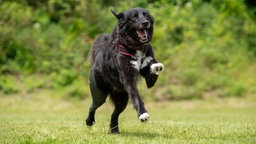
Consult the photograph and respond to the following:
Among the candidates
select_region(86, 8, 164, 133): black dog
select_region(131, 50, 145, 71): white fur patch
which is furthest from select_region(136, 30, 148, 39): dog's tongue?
select_region(131, 50, 145, 71): white fur patch

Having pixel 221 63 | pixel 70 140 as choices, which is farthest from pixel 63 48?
pixel 70 140

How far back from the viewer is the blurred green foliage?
2194 cm

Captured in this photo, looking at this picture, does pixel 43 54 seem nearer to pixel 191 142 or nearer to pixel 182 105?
pixel 182 105

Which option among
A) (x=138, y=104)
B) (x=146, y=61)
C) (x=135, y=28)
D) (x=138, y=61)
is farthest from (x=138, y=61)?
(x=138, y=104)

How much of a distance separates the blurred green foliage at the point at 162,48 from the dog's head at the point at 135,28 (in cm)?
1362

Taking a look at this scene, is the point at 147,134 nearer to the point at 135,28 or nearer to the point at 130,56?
the point at 130,56

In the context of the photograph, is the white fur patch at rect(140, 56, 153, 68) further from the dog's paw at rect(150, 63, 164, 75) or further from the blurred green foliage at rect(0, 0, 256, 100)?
the blurred green foliage at rect(0, 0, 256, 100)

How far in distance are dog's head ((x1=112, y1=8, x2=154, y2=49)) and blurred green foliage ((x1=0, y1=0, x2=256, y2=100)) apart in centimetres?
1362

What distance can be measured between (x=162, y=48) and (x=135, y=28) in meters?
14.8

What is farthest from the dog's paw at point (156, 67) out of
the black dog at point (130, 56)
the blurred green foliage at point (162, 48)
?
the blurred green foliage at point (162, 48)

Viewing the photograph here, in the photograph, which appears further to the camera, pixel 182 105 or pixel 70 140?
pixel 182 105

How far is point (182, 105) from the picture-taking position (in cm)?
2102

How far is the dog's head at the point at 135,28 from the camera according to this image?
25.4ft

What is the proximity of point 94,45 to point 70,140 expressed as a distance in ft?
7.82
